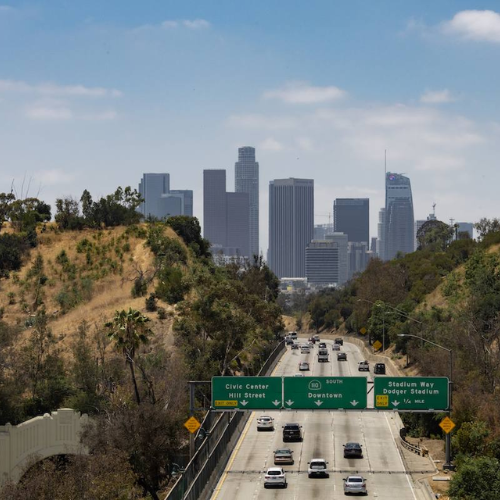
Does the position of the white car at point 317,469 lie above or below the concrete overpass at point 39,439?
above

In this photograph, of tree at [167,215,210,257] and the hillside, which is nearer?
the hillside

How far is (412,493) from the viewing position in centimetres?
4666

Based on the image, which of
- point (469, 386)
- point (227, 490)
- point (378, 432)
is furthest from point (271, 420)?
point (227, 490)

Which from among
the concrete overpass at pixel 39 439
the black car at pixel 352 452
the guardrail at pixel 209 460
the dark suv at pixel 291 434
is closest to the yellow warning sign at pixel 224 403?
the guardrail at pixel 209 460

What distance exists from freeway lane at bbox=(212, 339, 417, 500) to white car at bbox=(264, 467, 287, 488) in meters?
0.42

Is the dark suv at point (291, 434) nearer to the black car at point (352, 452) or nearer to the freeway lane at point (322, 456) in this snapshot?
the freeway lane at point (322, 456)

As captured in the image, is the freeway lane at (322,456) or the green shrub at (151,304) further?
the green shrub at (151,304)

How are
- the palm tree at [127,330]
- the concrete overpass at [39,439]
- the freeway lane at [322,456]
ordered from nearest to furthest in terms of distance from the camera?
the freeway lane at [322,456], the concrete overpass at [39,439], the palm tree at [127,330]

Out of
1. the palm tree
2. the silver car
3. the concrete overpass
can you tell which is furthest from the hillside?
the silver car

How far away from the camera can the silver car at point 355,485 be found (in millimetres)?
45438

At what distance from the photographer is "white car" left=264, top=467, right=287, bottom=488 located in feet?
156

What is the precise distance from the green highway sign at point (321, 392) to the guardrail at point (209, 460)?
550cm

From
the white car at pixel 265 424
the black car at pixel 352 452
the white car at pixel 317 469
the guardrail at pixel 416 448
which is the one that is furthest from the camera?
the white car at pixel 265 424

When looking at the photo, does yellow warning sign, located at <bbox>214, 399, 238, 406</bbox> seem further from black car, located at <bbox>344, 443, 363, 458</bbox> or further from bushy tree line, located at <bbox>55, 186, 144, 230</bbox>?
bushy tree line, located at <bbox>55, 186, 144, 230</bbox>
